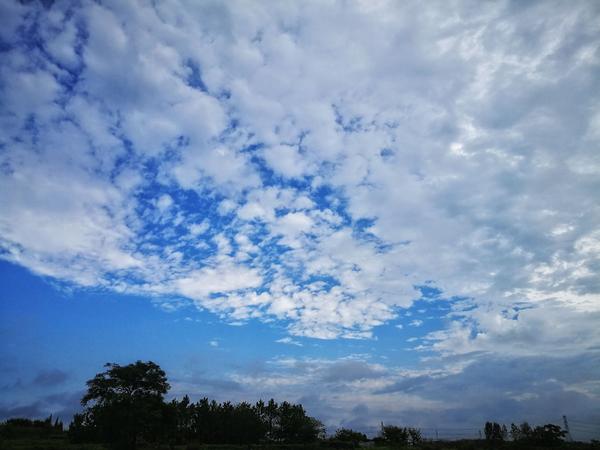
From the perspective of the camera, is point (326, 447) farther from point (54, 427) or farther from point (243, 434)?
point (54, 427)

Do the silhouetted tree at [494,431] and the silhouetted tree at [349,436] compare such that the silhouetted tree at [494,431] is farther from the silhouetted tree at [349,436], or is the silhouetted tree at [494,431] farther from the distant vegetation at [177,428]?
the silhouetted tree at [349,436]

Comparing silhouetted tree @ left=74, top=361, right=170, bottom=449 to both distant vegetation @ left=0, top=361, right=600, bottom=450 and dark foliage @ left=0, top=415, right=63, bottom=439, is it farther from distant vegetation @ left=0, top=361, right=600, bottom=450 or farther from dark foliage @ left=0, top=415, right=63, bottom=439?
dark foliage @ left=0, top=415, right=63, bottom=439

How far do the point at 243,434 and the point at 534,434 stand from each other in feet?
205

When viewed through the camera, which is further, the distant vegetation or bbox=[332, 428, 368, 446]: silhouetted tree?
bbox=[332, 428, 368, 446]: silhouetted tree

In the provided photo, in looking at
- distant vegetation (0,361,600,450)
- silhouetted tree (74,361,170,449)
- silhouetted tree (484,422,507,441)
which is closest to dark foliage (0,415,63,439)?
distant vegetation (0,361,600,450)

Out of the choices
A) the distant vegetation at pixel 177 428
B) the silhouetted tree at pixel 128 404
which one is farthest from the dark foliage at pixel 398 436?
the silhouetted tree at pixel 128 404

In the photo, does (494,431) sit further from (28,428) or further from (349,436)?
(28,428)

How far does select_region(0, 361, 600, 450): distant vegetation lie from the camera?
5475 centimetres

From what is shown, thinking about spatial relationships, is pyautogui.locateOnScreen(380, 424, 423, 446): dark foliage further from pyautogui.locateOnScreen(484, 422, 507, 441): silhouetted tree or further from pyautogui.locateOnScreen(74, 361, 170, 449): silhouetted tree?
pyautogui.locateOnScreen(74, 361, 170, 449): silhouetted tree

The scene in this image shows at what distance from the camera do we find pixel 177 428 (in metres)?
62.8

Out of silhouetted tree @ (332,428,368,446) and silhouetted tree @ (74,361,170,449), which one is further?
silhouetted tree @ (332,428,368,446)

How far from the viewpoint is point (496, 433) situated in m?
116

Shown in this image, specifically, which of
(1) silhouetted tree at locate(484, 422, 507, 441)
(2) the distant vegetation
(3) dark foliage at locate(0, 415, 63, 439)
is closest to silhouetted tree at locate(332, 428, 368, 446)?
(2) the distant vegetation

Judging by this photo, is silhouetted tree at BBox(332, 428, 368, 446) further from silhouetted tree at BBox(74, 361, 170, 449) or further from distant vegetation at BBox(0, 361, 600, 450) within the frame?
silhouetted tree at BBox(74, 361, 170, 449)
